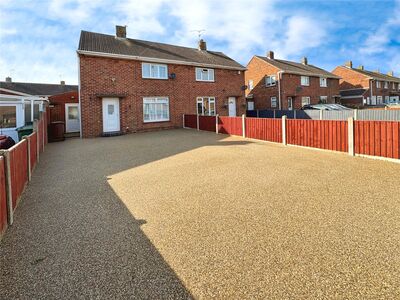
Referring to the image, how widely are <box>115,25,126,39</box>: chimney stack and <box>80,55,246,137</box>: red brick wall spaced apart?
4178 mm

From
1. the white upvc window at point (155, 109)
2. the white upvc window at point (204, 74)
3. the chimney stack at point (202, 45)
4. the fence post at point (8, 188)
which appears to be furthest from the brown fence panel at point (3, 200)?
the chimney stack at point (202, 45)

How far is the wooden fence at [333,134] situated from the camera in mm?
7848

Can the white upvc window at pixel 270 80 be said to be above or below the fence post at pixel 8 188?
above

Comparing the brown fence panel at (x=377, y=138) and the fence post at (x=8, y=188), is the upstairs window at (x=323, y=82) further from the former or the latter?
the fence post at (x=8, y=188)

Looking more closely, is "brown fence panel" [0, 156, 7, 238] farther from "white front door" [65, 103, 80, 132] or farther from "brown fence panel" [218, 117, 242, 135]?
"white front door" [65, 103, 80, 132]

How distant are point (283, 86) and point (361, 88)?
21718mm

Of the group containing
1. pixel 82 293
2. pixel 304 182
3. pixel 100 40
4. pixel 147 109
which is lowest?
pixel 82 293

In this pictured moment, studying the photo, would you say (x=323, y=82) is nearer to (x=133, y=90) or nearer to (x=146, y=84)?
(x=146, y=84)

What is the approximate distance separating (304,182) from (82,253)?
458 cm

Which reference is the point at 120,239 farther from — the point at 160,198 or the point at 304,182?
the point at 304,182

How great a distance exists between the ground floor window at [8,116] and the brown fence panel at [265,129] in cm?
1178

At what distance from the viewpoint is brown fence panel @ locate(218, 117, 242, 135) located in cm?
1441

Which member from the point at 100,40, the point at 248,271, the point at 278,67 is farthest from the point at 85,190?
the point at 278,67

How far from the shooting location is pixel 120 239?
3.62 meters
